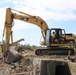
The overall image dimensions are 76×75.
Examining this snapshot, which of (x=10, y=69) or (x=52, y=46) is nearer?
(x=10, y=69)

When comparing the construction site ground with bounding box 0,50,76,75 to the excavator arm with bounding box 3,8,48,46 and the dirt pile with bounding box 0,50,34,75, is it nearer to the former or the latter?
the dirt pile with bounding box 0,50,34,75

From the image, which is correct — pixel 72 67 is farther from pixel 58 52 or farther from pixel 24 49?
pixel 24 49

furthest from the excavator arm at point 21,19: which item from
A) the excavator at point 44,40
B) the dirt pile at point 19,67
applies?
the dirt pile at point 19,67

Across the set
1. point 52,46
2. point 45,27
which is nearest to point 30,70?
point 52,46

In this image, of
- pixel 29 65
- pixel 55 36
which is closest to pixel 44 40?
pixel 55 36

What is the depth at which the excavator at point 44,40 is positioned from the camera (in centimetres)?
1955

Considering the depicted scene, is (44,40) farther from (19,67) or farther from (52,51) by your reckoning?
(19,67)

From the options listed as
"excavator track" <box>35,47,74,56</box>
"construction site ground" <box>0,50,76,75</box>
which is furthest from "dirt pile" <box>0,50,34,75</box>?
"excavator track" <box>35,47,74,56</box>

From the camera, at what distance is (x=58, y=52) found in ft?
68.0

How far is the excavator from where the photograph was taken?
19547 millimetres

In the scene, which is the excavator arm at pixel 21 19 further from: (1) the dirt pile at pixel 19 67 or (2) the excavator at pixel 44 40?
(1) the dirt pile at pixel 19 67

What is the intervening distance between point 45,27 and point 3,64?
4.66m

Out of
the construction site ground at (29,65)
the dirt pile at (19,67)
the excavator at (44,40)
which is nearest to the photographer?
the construction site ground at (29,65)

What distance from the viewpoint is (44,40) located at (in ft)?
69.8
